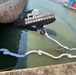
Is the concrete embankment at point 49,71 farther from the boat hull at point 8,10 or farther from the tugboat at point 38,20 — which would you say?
the tugboat at point 38,20

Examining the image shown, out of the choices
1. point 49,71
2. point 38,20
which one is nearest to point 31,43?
point 38,20

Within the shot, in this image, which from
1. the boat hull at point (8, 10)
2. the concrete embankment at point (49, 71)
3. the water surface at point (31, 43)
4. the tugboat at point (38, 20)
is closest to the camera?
the concrete embankment at point (49, 71)

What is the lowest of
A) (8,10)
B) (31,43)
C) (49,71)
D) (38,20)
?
(31,43)

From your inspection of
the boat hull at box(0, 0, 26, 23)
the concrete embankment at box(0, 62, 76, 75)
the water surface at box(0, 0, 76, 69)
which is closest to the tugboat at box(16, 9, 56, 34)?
the water surface at box(0, 0, 76, 69)

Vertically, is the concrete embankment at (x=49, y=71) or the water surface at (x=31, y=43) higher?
the concrete embankment at (x=49, y=71)

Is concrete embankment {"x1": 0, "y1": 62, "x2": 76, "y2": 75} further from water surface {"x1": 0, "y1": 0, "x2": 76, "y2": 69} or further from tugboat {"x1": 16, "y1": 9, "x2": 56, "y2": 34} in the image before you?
tugboat {"x1": 16, "y1": 9, "x2": 56, "y2": 34}

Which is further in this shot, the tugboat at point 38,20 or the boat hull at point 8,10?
the tugboat at point 38,20

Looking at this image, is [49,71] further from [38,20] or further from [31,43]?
[38,20]

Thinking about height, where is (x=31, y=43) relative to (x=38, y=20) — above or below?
below

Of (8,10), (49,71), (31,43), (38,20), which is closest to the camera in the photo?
(49,71)

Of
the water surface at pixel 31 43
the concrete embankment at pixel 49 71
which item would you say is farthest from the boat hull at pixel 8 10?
the concrete embankment at pixel 49 71

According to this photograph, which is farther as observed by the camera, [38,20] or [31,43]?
[38,20]
